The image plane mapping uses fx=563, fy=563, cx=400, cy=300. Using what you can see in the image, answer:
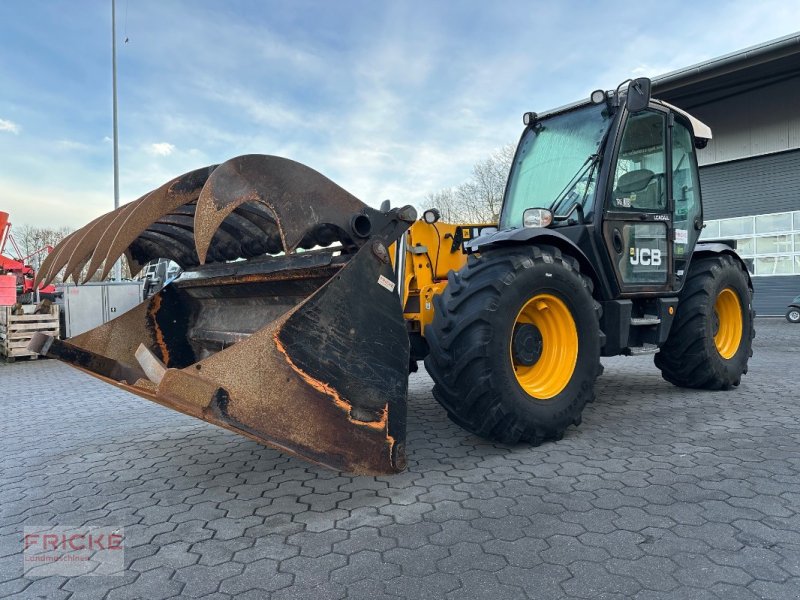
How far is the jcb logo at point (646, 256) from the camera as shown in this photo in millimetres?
4840

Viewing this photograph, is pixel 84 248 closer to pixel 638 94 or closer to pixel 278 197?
pixel 278 197

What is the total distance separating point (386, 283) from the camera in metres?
3.02

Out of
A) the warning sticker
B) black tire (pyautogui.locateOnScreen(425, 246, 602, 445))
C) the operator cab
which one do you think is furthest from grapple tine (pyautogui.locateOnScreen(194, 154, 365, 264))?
the operator cab

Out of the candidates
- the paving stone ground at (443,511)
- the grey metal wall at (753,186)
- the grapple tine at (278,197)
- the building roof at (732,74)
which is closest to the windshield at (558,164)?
the paving stone ground at (443,511)

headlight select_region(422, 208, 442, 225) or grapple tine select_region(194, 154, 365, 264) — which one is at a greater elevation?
headlight select_region(422, 208, 442, 225)

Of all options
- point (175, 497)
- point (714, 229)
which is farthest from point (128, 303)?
point (714, 229)

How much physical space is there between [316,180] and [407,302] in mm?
1838

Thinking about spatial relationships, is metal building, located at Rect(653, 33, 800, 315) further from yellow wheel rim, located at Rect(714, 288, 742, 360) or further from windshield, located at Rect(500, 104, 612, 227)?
windshield, located at Rect(500, 104, 612, 227)

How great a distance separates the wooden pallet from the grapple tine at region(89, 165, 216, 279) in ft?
30.5

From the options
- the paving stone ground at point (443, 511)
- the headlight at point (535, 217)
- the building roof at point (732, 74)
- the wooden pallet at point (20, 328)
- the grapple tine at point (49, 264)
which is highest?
the building roof at point (732, 74)

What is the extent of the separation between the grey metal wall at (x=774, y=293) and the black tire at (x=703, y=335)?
9780 millimetres

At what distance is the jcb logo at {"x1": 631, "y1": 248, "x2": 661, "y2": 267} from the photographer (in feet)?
15.9

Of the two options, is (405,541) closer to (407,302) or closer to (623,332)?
(407,302)

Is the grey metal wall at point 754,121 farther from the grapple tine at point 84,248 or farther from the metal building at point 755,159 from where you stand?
the grapple tine at point 84,248
